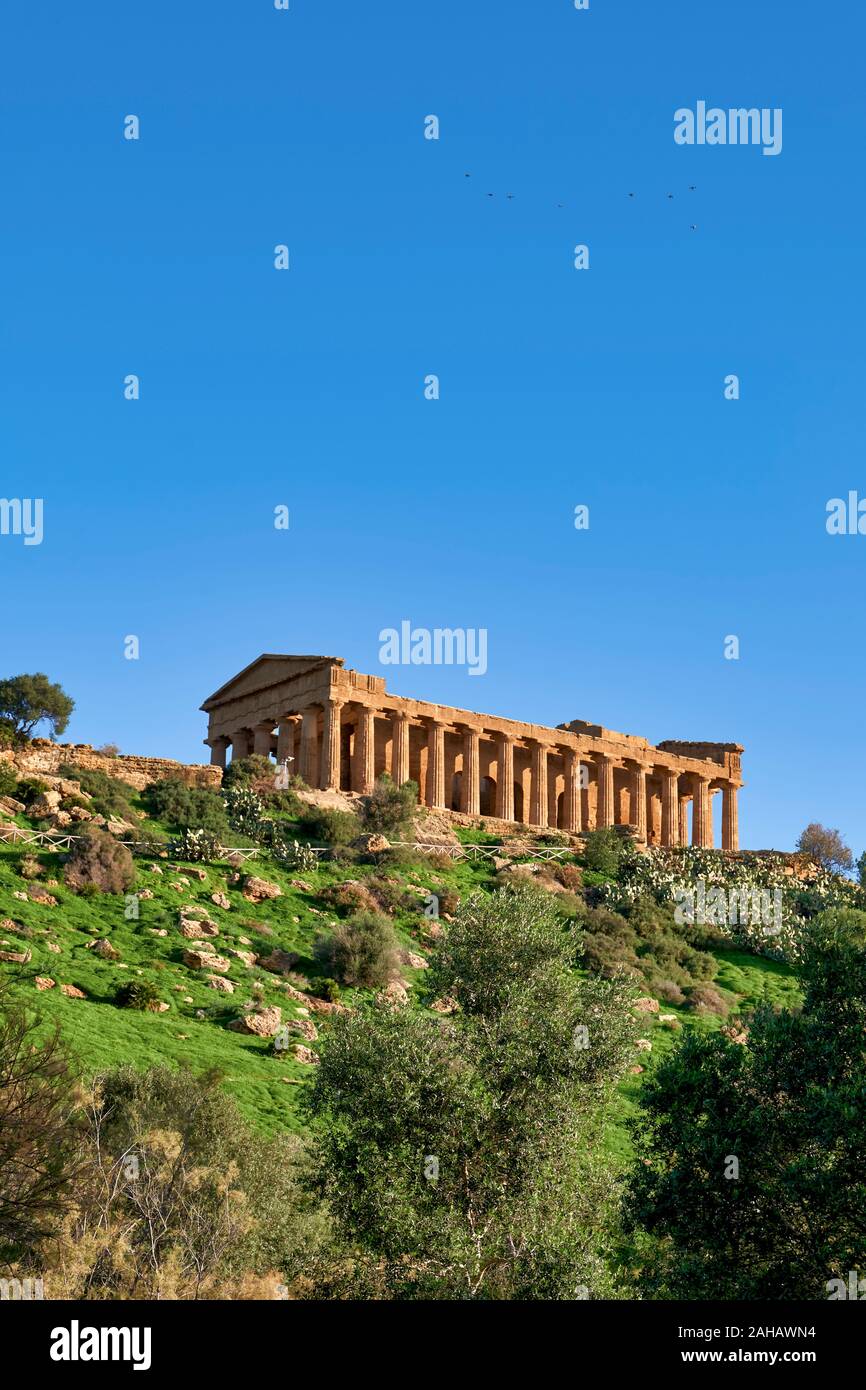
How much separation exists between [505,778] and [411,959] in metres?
27.1

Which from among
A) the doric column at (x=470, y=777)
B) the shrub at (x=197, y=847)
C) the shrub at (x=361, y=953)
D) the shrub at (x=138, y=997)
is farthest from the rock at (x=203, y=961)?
the doric column at (x=470, y=777)

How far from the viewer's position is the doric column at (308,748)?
7069 cm

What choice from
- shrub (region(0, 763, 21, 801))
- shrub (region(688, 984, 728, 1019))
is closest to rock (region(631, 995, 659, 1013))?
shrub (region(688, 984, 728, 1019))

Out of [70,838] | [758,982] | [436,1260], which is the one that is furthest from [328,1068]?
[758,982]

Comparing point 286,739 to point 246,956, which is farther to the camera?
point 286,739

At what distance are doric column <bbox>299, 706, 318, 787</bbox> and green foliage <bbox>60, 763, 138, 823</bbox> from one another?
390 inches

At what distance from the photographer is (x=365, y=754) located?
233 feet

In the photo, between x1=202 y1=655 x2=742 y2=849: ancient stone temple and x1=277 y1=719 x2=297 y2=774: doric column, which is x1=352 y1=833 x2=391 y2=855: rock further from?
x1=277 y1=719 x2=297 y2=774: doric column

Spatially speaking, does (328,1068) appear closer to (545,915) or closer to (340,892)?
(545,915)

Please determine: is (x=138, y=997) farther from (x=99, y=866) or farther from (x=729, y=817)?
(x=729, y=817)

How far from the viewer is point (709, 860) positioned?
242ft

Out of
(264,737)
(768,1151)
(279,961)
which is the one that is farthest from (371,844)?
(768,1151)

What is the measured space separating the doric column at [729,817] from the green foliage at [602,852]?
44.6 ft

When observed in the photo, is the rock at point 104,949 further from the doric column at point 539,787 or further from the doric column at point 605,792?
the doric column at point 605,792
